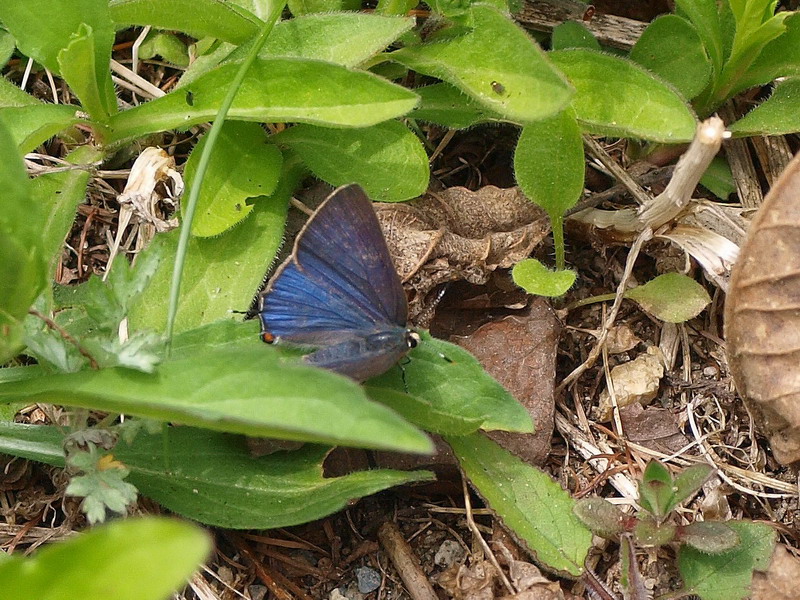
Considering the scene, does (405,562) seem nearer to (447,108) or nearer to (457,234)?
(457,234)

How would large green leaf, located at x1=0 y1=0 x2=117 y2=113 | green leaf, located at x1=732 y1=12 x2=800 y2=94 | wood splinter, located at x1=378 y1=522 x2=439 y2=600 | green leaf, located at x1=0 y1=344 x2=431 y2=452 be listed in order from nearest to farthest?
1. green leaf, located at x1=0 y1=344 x2=431 y2=452
2. large green leaf, located at x1=0 y1=0 x2=117 y2=113
3. wood splinter, located at x1=378 y1=522 x2=439 y2=600
4. green leaf, located at x1=732 y1=12 x2=800 y2=94

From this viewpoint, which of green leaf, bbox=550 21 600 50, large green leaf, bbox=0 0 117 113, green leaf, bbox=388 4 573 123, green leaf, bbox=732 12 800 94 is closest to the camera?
green leaf, bbox=388 4 573 123

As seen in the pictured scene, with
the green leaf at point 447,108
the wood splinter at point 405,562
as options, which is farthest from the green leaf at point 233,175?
the wood splinter at point 405,562

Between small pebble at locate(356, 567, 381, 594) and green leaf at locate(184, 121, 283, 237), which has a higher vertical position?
green leaf at locate(184, 121, 283, 237)

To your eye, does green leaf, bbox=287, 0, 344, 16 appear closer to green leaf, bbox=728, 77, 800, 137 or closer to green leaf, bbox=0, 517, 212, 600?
green leaf, bbox=728, 77, 800, 137

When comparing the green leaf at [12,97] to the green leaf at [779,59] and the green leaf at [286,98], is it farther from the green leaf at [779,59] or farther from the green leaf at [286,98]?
the green leaf at [779,59]

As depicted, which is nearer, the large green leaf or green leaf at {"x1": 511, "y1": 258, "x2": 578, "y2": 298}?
the large green leaf

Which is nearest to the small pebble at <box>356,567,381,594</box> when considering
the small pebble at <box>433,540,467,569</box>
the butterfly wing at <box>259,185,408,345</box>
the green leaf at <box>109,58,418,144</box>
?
the small pebble at <box>433,540,467,569</box>

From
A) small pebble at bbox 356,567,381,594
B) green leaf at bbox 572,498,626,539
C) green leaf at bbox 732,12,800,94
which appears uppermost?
green leaf at bbox 732,12,800,94
